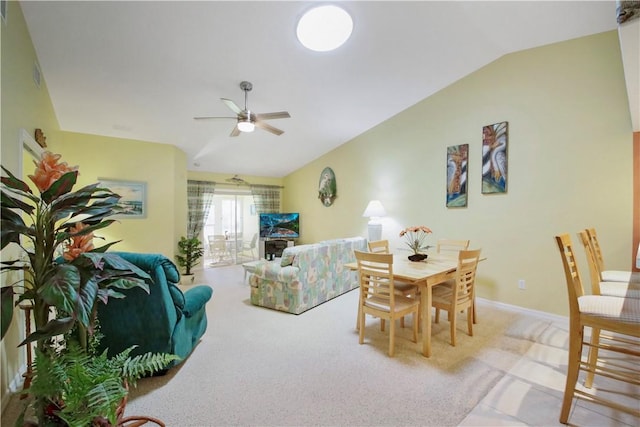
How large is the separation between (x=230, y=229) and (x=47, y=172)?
19.9ft

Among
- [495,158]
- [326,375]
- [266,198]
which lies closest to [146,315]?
[326,375]

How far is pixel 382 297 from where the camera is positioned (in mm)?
2723

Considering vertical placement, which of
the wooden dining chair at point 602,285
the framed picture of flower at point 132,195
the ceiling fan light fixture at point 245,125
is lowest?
the wooden dining chair at point 602,285

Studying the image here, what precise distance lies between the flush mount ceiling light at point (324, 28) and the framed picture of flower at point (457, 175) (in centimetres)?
231

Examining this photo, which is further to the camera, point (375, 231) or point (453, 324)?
point (375, 231)

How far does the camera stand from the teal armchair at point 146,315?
200cm

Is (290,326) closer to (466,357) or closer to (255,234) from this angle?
(466,357)

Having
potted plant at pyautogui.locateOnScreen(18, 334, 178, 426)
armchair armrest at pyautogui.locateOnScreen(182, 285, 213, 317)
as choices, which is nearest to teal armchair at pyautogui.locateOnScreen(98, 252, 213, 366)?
armchair armrest at pyautogui.locateOnScreen(182, 285, 213, 317)

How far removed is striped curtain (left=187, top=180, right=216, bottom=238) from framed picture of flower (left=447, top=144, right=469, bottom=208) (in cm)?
505

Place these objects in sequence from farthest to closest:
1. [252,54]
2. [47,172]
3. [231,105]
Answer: [252,54] < [231,105] < [47,172]

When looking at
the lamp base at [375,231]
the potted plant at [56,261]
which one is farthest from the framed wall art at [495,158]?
the potted plant at [56,261]

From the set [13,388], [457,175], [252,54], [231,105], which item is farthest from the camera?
[457,175]

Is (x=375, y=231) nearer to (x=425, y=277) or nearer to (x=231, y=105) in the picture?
(x=425, y=277)

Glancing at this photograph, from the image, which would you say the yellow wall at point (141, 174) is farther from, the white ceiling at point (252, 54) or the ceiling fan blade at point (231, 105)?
the ceiling fan blade at point (231, 105)
